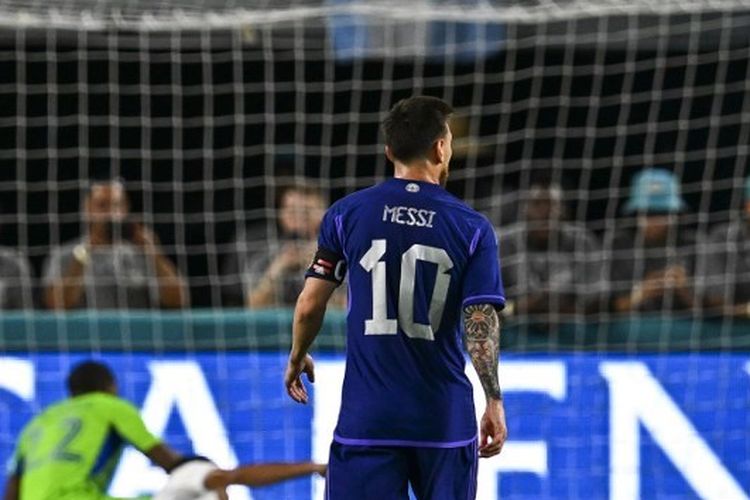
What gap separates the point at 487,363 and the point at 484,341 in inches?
3.1

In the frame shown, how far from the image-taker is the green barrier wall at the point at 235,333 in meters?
10.3

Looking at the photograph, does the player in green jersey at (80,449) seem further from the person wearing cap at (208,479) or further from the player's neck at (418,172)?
the player's neck at (418,172)

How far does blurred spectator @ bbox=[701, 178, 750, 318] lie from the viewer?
34.7 feet

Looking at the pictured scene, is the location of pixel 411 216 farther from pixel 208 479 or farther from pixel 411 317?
pixel 208 479

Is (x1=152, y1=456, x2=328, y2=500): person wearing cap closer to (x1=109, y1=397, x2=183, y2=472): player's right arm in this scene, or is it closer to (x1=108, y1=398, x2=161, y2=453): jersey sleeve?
(x1=109, y1=397, x2=183, y2=472): player's right arm

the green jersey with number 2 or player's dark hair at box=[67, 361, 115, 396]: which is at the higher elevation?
Result: player's dark hair at box=[67, 361, 115, 396]

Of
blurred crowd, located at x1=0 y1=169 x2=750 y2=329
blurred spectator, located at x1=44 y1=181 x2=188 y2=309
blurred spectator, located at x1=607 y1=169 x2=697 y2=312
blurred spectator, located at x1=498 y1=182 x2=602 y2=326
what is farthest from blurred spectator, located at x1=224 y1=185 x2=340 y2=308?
blurred spectator, located at x1=607 y1=169 x2=697 y2=312

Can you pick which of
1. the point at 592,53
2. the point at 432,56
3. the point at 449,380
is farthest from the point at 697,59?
the point at 449,380

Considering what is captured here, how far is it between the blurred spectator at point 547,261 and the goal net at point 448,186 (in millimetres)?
14

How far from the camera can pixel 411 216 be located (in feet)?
21.0

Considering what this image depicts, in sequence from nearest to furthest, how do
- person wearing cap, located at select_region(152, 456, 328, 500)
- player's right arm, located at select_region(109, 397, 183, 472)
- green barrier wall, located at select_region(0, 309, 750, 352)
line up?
person wearing cap, located at select_region(152, 456, 328, 500), player's right arm, located at select_region(109, 397, 183, 472), green barrier wall, located at select_region(0, 309, 750, 352)

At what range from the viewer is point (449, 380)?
21.2 feet

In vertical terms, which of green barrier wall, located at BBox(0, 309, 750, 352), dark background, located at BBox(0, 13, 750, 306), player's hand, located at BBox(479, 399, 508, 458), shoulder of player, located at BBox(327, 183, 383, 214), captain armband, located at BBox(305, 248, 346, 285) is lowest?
player's hand, located at BBox(479, 399, 508, 458)

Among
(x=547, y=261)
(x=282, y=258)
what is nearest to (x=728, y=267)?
(x=547, y=261)
